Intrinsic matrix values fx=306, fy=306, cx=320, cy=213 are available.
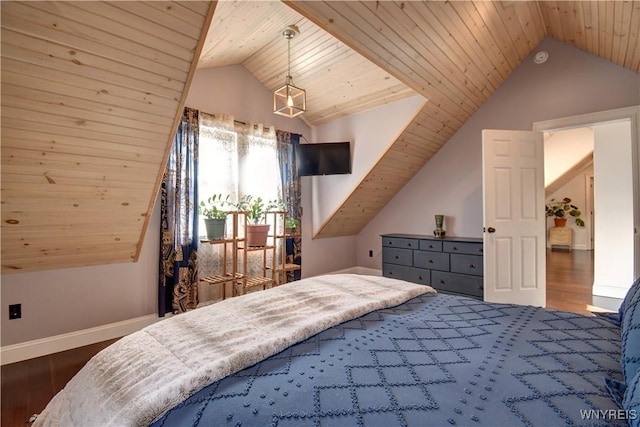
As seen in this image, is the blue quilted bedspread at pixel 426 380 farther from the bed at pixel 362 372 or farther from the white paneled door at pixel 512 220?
the white paneled door at pixel 512 220

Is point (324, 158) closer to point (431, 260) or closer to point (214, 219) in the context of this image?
point (214, 219)

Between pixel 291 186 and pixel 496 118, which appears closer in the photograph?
pixel 496 118

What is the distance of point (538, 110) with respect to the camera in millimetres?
3578

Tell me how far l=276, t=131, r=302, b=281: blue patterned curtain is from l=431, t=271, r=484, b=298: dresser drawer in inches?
71.4

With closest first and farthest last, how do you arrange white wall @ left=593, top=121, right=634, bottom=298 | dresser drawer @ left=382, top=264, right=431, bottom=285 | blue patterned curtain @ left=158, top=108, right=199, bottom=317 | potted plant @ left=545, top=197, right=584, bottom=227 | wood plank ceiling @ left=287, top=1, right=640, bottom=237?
wood plank ceiling @ left=287, top=1, right=640, bottom=237, blue patterned curtain @ left=158, top=108, right=199, bottom=317, white wall @ left=593, top=121, right=634, bottom=298, dresser drawer @ left=382, top=264, right=431, bottom=285, potted plant @ left=545, top=197, right=584, bottom=227

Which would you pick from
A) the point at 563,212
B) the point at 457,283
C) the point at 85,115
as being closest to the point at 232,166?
the point at 85,115

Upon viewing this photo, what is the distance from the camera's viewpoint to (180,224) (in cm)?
312

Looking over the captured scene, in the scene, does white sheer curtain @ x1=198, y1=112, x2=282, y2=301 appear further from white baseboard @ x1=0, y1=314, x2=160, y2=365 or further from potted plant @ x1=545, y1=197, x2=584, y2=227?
potted plant @ x1=545, y1=197, x2=584, y2=227

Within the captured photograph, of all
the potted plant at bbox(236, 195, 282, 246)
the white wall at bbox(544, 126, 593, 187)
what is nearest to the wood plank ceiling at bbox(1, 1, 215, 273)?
the potted plant at bbox(236, 195, 282, 246)

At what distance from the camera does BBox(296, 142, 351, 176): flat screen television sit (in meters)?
4.09

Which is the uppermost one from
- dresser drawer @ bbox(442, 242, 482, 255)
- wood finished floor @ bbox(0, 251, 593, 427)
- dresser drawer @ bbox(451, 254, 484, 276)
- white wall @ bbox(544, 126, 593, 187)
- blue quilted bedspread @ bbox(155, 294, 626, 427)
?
white wall @ bbox(544, 126, 593, 187)

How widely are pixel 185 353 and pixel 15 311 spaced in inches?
97.2

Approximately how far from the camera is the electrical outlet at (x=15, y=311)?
240 cm

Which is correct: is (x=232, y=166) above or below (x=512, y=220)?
above
